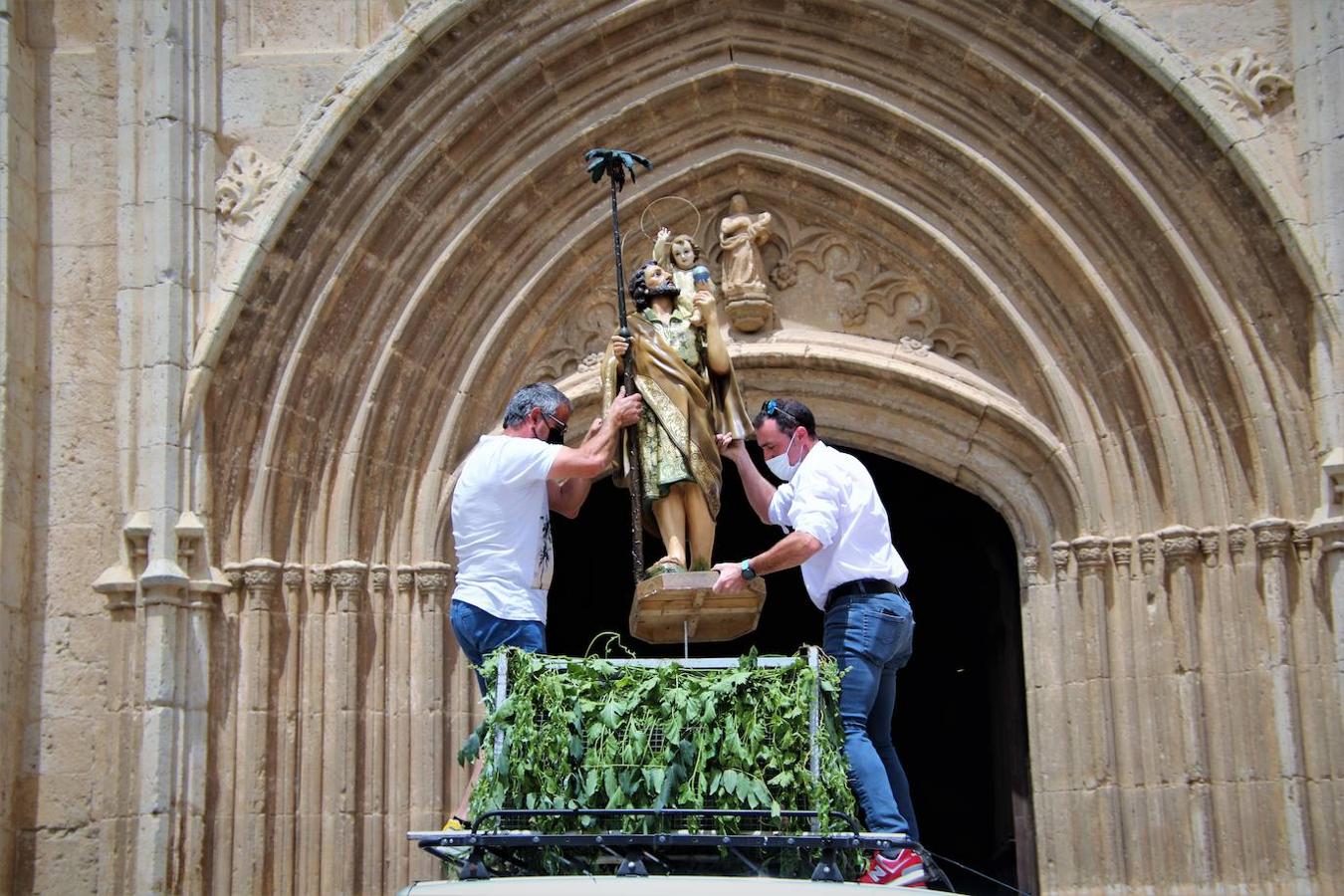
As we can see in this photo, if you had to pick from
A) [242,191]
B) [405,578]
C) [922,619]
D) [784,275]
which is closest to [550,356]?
[784,275]

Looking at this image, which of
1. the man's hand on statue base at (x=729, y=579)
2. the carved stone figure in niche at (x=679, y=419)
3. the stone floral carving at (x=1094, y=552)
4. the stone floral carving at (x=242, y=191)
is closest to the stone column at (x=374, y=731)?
the stone floral carving at (x=242, y=191)

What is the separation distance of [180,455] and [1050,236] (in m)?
4.11

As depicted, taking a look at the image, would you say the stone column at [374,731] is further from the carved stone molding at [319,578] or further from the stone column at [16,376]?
the stone column at [16,376]

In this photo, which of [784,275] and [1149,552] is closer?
[1149,552]

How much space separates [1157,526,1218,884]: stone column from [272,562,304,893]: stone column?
3.92 metres

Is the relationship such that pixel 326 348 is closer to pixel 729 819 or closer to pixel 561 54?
pixel 561 54

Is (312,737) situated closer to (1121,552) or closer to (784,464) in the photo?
(784,464)

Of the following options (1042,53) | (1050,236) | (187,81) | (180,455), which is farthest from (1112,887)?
(187,81)

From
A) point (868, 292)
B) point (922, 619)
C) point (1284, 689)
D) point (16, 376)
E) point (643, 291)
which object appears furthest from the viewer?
point (922, 619)

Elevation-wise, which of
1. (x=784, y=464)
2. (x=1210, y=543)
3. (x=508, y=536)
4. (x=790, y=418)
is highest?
(x=790, y=418)

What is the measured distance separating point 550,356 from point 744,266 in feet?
3.43

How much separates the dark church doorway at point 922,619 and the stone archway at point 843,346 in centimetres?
319

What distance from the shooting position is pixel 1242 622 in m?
9.12

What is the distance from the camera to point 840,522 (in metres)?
6.97
